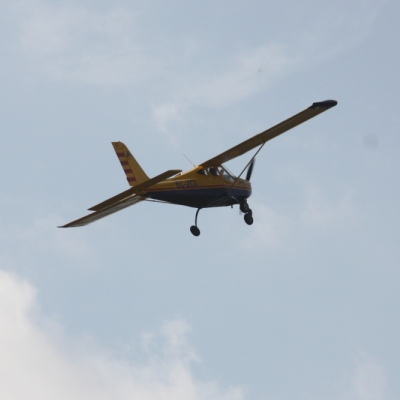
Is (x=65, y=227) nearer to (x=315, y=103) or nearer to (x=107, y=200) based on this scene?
(x=107, y=200)

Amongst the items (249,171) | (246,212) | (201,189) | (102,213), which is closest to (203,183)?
(201,189)

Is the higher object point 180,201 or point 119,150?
point 119,150

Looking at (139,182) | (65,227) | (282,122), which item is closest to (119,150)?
(139,182)

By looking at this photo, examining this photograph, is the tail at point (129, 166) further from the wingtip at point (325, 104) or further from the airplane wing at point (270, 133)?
the wingtip at point (325, 104)

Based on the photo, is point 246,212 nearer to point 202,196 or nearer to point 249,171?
point 249,171

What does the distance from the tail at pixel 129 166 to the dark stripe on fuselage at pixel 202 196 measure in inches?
46.1

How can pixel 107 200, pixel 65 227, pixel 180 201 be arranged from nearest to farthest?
pixel 107 200
pixel 180 201
pixel 65 227

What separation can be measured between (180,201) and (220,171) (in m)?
2.43

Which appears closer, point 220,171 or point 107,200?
point 107,200

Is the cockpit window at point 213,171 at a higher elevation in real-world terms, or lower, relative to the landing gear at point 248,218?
higher

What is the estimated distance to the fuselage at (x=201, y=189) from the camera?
33.9m

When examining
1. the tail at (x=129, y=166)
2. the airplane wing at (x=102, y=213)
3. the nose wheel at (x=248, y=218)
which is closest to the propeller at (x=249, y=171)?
the nose wheel at (x=248, y=218)

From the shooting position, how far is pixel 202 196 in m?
34.8

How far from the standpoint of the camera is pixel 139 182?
34656 mm
